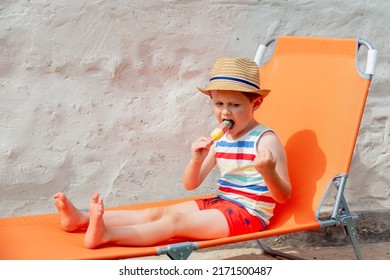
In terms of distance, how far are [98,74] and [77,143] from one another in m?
0.34

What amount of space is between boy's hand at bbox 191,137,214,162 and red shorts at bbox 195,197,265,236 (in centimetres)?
20

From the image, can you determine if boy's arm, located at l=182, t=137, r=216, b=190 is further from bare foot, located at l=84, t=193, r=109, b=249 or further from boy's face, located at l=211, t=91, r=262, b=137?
bare foot, located at l=84, t=193, r=109, b=249

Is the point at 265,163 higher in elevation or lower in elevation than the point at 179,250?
higher

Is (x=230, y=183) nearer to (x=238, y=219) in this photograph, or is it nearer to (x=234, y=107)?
(x=238, y=219)

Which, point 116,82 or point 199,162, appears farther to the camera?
point 116,82

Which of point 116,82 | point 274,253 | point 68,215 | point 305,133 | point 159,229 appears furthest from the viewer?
point 274,253

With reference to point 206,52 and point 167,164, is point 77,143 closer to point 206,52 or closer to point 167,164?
point 167,164

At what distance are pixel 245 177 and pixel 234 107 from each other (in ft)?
0.95

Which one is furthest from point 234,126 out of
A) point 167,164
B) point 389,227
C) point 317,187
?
point 389,227

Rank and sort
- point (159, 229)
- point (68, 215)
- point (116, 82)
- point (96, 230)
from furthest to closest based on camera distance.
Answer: point (116, 82) < point (68, 215) < point (159, 229) < point (96, 230)

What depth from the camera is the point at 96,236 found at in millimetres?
2293

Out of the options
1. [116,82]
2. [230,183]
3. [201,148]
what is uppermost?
[116,82]

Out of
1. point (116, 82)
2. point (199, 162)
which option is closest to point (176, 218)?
point (199, 162)

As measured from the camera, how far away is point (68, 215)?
2.55m
